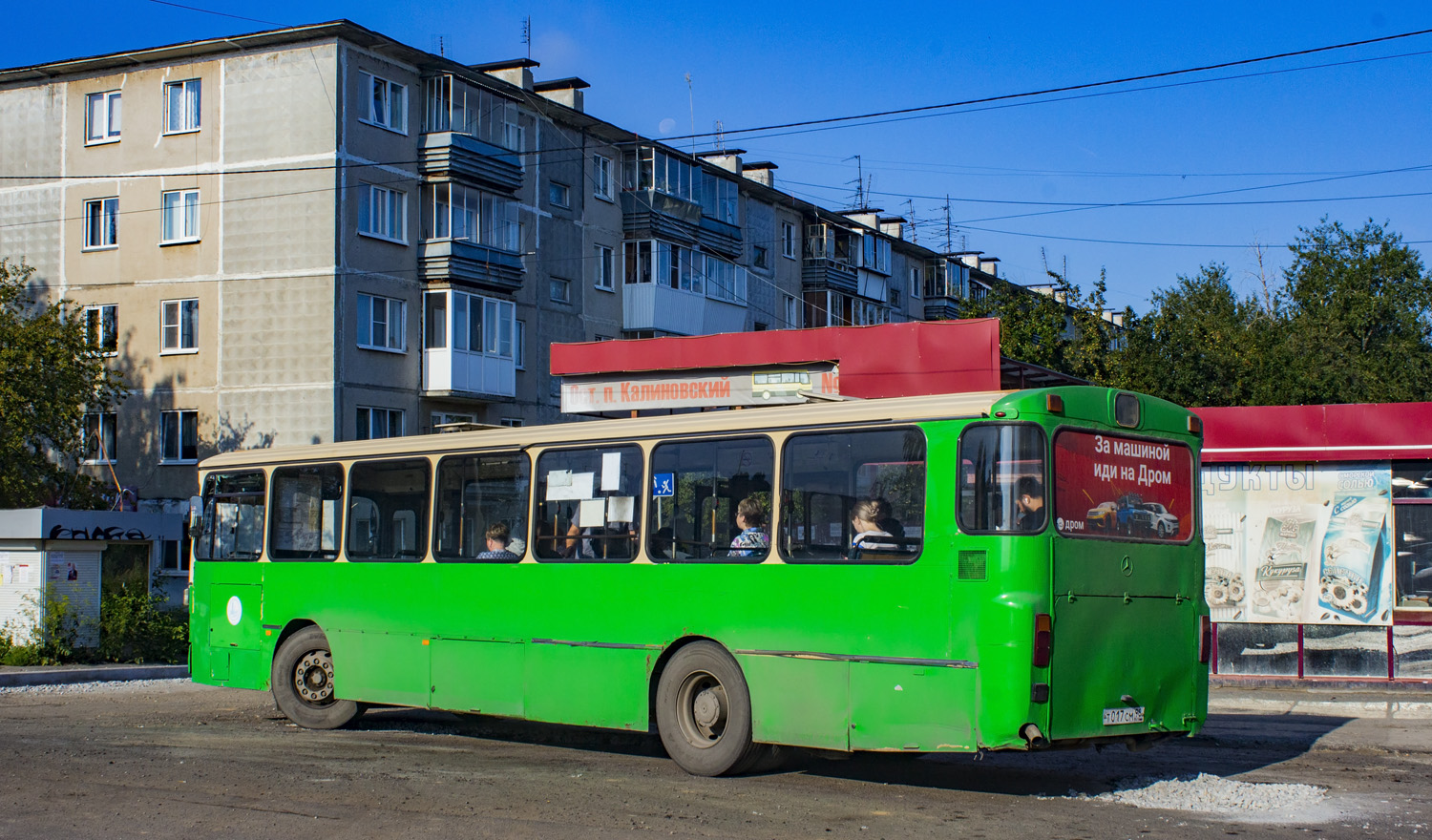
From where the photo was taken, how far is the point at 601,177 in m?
43.4

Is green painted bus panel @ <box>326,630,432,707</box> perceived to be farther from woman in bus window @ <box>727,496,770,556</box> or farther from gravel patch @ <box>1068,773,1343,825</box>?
gravel patch @ <box>1068,773,1343,825</box>

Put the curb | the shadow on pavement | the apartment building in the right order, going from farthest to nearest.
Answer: the apartment building
the curb
the shadow on pavement

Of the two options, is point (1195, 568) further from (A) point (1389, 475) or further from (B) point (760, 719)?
(A) point (1389, 475)

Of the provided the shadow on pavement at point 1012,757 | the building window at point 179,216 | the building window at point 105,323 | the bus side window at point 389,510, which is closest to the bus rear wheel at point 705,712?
the shadow on pavement at point 1012,757

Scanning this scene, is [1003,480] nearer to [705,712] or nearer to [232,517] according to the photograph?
[705,712]

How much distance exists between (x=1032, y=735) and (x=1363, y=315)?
52.1 m

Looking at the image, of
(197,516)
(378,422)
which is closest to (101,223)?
(378,422)

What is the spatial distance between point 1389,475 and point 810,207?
39076 mm

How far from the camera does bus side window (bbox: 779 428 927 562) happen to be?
899 centimetres

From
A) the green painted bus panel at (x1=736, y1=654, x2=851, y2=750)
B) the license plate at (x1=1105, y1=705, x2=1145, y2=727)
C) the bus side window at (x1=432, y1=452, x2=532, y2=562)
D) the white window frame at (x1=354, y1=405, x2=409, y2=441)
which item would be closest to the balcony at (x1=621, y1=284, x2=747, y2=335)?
the white window frame at (x1=354, y1=405, x2=409, y2=441)

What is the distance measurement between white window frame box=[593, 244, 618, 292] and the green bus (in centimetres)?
3022

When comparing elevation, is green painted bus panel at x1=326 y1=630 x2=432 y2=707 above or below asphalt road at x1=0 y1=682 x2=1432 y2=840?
above

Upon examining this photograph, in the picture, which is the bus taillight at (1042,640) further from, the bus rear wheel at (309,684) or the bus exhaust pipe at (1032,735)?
the bus rear wheel at (309,684)

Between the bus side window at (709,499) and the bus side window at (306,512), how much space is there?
12.9 feet
